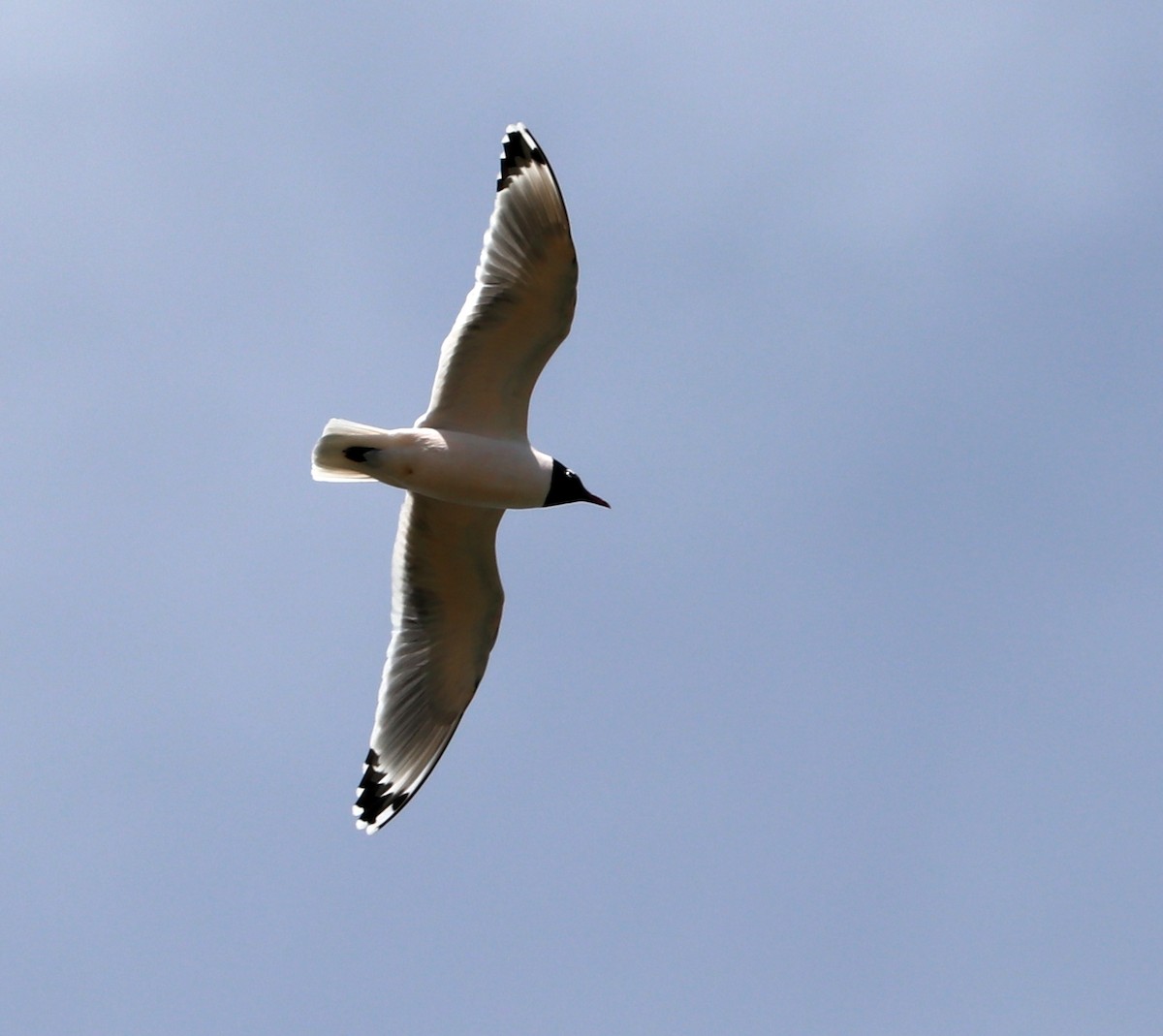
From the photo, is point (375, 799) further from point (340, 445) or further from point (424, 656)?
point (340, 445)

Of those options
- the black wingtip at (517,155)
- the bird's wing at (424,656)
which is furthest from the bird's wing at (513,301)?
the bird's wing at (424,656)

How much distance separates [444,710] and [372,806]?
2.28ft

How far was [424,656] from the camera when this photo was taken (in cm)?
1090

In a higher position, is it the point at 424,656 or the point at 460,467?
the point at 460,467

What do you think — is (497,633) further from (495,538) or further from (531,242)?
(531,242)

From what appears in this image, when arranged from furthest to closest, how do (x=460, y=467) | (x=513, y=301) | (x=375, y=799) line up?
(x=375, y=799), (x=460, y=467), (x=513, y=301)

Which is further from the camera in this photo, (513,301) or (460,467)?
(460,467)

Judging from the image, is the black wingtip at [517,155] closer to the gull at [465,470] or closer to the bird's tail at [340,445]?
the gull at [465,470]

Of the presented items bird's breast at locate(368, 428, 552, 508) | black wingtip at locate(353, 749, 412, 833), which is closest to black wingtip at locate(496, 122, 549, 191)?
bird's breast at locate(368, 428, 552, 508)

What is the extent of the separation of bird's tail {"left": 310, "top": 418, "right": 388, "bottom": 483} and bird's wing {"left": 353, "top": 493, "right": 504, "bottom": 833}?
815 mm

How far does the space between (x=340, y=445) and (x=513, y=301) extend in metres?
1.20

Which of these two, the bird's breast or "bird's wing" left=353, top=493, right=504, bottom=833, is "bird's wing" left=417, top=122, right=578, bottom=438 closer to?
the bird's breast

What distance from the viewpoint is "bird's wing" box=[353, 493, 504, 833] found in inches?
424

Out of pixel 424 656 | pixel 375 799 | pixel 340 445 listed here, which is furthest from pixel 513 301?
pixel 375 799
